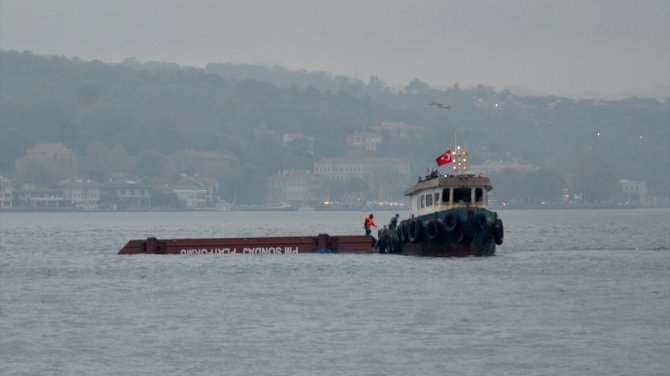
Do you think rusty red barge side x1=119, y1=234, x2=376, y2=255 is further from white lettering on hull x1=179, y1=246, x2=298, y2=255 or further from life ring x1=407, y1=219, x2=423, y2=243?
life ring x1=407, y1=219, x2=423, y2=243

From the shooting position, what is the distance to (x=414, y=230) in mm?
86750

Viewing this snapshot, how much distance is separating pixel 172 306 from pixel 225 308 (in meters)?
2.31

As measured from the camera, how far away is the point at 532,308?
62.9 m

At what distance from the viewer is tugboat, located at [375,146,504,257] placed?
272 feet

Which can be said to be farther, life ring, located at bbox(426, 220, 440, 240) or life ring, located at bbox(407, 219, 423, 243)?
life ring, located at bbox(407, 219, 423, 243)

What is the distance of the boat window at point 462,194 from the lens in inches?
3295

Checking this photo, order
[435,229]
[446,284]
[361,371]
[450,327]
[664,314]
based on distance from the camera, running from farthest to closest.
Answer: [435,229], [446,284], [664,314], [450,327], [361,371]

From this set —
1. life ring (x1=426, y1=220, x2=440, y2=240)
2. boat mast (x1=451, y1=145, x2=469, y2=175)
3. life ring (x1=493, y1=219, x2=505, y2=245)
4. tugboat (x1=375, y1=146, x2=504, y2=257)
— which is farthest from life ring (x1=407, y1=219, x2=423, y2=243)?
life ring (x1=493, y1=219, x2=505, y2=245)

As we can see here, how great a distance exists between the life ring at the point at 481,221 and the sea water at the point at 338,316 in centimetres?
228

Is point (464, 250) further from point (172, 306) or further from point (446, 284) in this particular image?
point (172, 306)

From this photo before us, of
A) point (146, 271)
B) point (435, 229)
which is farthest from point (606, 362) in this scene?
point (146, 271)

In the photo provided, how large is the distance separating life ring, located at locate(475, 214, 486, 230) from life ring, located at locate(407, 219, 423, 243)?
11.3 feet

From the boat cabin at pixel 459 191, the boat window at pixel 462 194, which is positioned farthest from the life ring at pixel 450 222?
the boat window at pixel 462 194

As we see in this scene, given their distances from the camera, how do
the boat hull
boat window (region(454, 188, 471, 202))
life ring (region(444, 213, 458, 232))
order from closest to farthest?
life ring (region(444, 213, 458, 232)) < the boat hull < boat window (region(454, 188, 471, 202))
